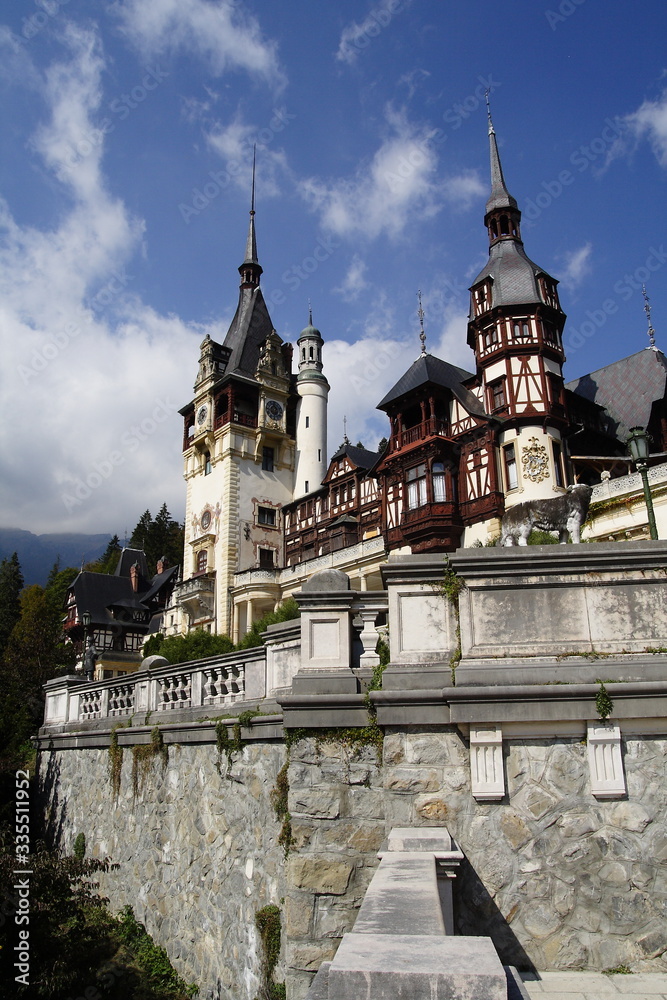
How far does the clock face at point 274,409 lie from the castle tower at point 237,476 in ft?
0.24

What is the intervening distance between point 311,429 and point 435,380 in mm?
18818

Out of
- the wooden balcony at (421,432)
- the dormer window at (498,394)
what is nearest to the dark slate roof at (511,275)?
the dormer window at (498,394)

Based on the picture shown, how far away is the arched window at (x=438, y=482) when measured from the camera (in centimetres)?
3566

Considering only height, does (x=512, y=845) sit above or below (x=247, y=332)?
below

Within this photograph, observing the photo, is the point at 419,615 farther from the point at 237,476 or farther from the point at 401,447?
the point at 237,476

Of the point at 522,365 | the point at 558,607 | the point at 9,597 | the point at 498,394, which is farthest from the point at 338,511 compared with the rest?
the point at 9,597

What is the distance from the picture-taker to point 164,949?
11.0 m

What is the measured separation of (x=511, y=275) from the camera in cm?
3700

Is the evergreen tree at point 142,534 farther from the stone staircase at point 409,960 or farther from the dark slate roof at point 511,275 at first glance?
the stone staircase at point 409,960

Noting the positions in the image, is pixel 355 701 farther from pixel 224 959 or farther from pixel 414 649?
pixel 224 959

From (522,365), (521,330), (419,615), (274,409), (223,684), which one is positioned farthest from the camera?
(274,409)

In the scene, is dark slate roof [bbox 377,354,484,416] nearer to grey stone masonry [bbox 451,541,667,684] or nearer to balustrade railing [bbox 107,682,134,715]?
balustrade railing [bbox 107,682,134,715]

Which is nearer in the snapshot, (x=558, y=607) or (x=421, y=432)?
(x=558, y=607)

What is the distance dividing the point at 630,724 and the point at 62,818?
14.6 meters
